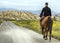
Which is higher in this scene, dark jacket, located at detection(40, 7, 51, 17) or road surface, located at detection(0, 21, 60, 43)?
dark jacket, located at detection(40, 7, 51, 17)

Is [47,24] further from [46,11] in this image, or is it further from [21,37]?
[21,37]

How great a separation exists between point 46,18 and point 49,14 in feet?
2.28

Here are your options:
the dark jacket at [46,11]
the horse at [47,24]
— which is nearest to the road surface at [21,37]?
the horse at [47,24]

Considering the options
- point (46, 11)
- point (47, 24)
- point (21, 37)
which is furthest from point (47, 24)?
point (21, 37)

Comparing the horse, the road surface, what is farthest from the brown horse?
the road surface

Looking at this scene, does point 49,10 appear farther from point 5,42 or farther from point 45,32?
point 5,42

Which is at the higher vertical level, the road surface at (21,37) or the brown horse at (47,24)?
the brown horse at (47,24)

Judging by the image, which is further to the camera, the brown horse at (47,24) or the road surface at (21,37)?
the brown horse at (47,24)

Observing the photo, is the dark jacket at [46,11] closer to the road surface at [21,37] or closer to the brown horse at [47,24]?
the brown horse at [47,24]

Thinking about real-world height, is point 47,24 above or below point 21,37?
above

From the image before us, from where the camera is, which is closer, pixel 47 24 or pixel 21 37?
pixel 47 24

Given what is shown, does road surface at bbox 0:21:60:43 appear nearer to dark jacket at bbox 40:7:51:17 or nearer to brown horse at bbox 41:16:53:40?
brown horse at bbox 41:16:53:40


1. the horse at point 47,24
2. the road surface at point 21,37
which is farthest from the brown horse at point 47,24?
the road surface at point 21,37

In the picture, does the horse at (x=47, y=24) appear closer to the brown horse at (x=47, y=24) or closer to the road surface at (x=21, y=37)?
the brown horse at (x=47, y=24)
